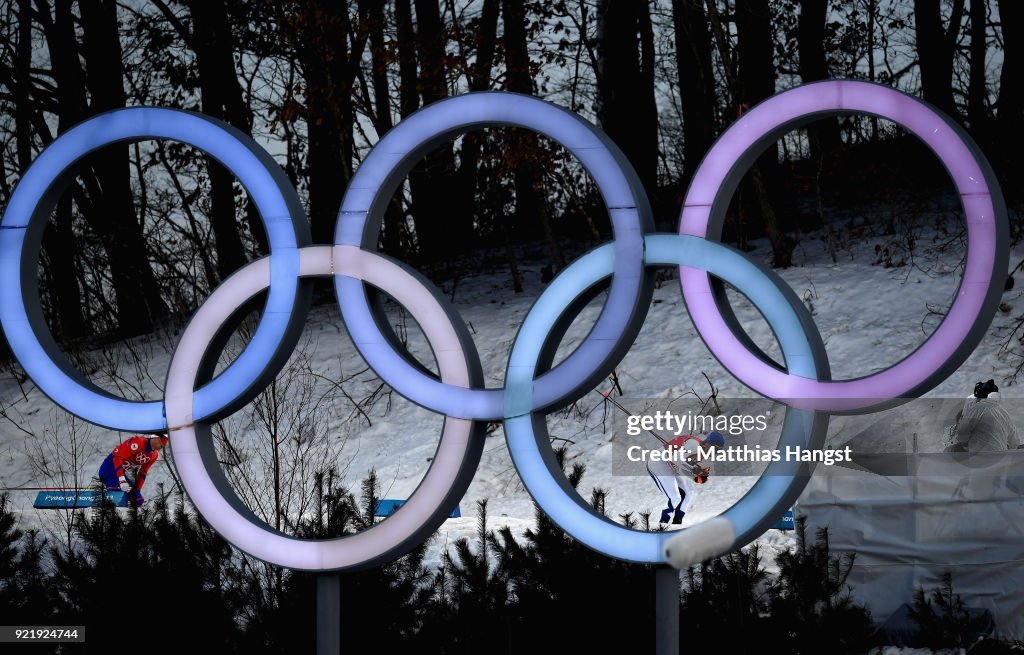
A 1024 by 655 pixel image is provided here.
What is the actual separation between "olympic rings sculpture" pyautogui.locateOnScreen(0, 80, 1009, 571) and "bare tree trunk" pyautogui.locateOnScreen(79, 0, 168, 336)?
11.5 metres

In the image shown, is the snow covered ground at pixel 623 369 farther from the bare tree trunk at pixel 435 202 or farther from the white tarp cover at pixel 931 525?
the bare tree trunk at pixel 435 202

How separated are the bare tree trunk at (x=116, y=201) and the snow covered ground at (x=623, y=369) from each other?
1774mm

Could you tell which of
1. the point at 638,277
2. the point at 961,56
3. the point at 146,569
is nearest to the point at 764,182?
the point at 961,56

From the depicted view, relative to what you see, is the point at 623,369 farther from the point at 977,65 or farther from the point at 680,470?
the point at 977,65

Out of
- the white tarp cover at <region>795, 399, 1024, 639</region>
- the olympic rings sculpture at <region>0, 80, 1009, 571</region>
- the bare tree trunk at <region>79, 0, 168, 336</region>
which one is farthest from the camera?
the bare tree trunk at <region>79, 0, 168, 336</region>

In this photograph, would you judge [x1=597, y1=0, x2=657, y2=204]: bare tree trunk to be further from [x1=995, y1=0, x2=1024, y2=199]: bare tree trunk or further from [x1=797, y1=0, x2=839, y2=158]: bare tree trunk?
[x1=995, y1=0, x2=1024, y2=199]: bare tree trunk

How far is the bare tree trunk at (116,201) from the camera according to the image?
58.6ft

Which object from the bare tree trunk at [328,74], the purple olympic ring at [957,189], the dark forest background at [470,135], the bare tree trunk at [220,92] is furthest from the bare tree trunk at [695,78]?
the purple olympic ring at [957,189]

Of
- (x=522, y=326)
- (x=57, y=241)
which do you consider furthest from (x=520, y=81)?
(x=522, y=326)

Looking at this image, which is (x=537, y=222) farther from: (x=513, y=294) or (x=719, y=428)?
(x=719, y=428)

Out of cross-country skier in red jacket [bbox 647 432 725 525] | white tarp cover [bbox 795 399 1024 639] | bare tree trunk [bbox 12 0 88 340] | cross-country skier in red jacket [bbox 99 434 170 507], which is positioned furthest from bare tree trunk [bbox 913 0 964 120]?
bare tree trunk [bbox 12 0 88 340]

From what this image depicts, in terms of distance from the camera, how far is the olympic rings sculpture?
5.66m

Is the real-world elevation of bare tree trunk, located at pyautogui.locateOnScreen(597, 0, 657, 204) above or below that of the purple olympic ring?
above

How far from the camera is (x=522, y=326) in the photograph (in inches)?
243
